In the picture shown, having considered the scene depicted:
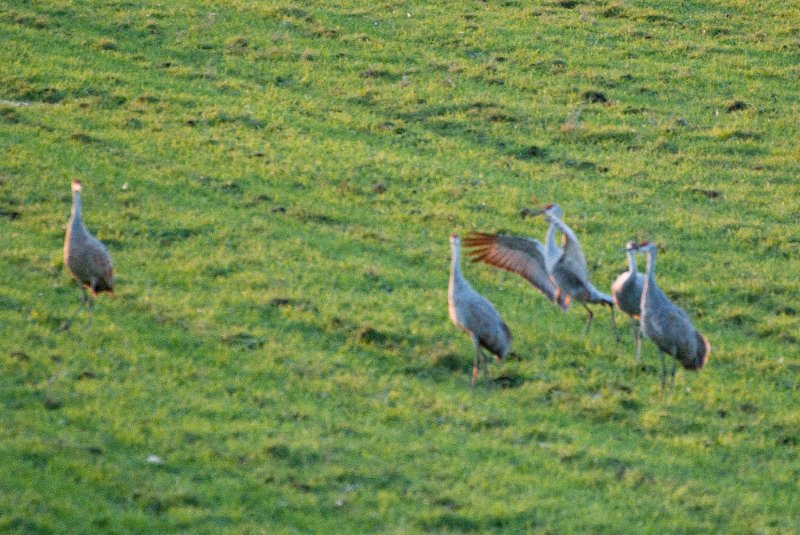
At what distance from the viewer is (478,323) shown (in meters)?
12.2

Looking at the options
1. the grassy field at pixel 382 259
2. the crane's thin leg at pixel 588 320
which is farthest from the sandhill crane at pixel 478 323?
the crane's thin leg at pixel 588 320

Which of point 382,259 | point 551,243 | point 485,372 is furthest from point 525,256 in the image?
point 485,372

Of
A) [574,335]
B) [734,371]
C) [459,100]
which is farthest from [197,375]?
[459,100]

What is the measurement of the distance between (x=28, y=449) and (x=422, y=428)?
3255mm

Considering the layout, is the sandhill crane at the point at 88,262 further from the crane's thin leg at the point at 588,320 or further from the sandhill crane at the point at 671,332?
the sandhill crane at the point at 671,332

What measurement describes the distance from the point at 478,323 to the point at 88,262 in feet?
12.9

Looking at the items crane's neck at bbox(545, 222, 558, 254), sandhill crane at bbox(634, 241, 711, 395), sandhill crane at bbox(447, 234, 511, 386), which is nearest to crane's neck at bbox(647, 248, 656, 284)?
sandhill crane at bbox(634, 241, 711, 395)

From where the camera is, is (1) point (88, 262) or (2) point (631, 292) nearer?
(1) point (88, 262)

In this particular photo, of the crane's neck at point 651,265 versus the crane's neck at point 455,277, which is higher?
the crane's neck at point 651,265

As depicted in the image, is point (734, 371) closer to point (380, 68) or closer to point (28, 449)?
point (28, 449)

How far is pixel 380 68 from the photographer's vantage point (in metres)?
21.9

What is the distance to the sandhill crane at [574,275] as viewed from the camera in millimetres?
13383

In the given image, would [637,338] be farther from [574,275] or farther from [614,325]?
[574,275]

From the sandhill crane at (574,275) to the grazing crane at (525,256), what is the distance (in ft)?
0.52
